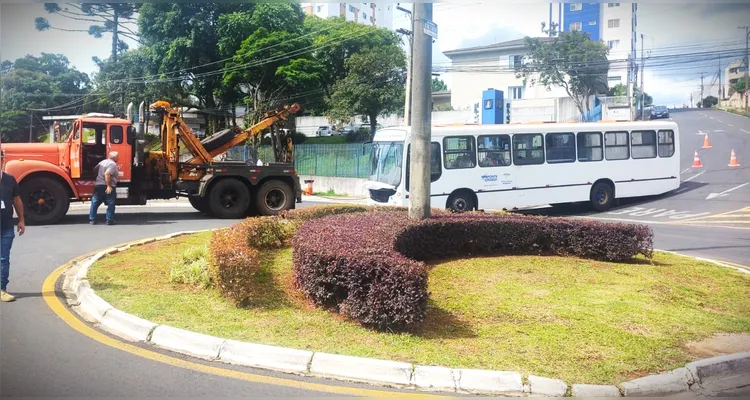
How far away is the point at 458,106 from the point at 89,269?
35.5 m

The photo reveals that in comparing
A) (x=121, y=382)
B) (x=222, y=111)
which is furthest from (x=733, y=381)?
(x=222, y=111)

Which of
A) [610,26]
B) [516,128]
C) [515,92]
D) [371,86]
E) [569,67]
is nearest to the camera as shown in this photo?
[610,26]

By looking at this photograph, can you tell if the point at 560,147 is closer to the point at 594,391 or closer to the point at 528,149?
the point at 528,149

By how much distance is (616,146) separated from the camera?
2017 cm

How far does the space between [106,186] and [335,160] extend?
18.2 m

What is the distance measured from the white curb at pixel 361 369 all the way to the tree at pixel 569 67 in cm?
2083

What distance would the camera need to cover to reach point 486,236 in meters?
9.80

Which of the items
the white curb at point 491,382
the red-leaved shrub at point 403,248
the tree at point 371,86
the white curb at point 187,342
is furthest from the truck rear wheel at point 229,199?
the tree at point 371,86

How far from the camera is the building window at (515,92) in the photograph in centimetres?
3177

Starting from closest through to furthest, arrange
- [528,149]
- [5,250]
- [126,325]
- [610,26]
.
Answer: [126,325] → [5,250] → [610,26] → [528,149]

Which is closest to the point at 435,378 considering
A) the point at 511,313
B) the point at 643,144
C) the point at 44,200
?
the point at 511,313

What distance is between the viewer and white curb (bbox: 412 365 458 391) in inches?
196

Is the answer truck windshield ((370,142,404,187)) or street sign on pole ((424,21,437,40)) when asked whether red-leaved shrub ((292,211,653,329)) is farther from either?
truck windshield ((370,142,404,187))

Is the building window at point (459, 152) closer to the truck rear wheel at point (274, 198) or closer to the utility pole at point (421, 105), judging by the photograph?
the truck rear wheel at point (274, 198)
